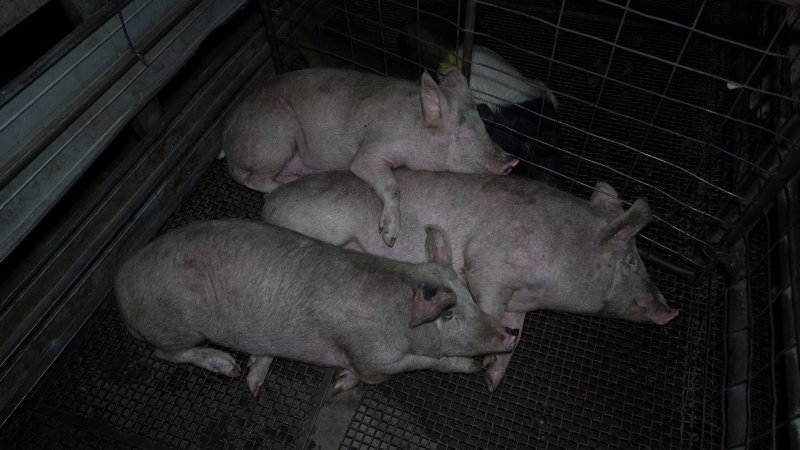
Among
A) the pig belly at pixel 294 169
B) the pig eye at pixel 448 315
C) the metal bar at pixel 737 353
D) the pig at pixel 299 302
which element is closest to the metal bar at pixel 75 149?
the pig at pixel 299 302

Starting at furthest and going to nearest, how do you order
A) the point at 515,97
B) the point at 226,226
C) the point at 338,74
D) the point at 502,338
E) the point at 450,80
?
the point at 515,97 → the point at 338,74 → the point at 450,80 → the point at 226,226 → the point at 502,338

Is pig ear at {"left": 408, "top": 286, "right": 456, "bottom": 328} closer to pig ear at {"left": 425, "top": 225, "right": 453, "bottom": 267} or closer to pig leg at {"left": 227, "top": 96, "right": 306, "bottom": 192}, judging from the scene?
pig ear at {"left": 425, "top": 225, "right": 453, "bottom": 267}

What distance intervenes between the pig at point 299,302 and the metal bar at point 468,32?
1.39 meters

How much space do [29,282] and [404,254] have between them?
2.39 m

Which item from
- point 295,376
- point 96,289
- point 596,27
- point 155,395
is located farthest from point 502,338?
point 596,27

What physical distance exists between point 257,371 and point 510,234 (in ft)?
6.07

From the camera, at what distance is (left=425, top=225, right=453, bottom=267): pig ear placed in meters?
3.27

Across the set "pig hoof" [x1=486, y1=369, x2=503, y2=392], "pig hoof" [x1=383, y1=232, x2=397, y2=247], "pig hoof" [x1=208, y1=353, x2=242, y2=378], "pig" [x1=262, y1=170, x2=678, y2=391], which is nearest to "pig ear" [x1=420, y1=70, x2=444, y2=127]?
"pig" [x1=262, y1=170, x2=678, y2=391]

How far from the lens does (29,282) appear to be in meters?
3.55

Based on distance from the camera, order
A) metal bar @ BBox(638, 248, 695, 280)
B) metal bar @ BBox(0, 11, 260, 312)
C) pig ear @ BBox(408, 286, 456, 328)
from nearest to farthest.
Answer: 1. pig ear @ BBox(408, 286, 456, 328)
2. metal bar @ BBox(0, 11, 260, 312)
3. metal bar @ BBox(638, 248, 695, 280)

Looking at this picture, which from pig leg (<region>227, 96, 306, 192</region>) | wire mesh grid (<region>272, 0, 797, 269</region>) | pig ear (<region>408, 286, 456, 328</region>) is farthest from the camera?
wire mesh grid (<region>272, 0, 797, 269</region>)

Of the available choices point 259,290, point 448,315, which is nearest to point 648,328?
point 448,315

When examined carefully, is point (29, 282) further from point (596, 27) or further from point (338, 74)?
point (596, 27)

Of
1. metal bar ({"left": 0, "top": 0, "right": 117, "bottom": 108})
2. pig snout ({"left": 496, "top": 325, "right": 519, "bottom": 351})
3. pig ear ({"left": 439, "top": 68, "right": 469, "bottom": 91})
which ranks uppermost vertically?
metal bar ({"left": 0, "top": 0, "right": 117, "bottom": 108})
